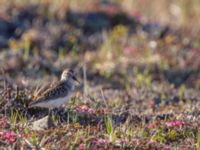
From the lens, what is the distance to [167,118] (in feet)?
28.4

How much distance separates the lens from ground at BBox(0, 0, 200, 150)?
7469mm

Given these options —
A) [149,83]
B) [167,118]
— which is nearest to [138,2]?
[149,83]

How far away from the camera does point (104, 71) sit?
1297 centimetres

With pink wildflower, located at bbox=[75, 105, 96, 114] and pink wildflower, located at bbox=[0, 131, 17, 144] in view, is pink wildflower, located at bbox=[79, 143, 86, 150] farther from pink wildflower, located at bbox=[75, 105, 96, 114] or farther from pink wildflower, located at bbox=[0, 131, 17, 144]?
pink wildflower, located at bbox=[75, 105, 96, 114]

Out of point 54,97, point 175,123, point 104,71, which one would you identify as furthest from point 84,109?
point 104,71

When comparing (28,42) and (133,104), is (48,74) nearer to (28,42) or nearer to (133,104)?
(28,42)

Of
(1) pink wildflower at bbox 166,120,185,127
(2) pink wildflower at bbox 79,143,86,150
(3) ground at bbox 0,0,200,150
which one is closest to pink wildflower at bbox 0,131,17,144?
(3) ground at bbox 0,0,200,150

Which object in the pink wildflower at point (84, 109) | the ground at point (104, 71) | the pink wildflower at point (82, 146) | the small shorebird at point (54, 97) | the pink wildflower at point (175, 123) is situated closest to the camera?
the pink wildflower at point (82, 146)

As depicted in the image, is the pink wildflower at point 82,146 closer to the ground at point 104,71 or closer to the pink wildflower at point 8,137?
the ground at point 104,71

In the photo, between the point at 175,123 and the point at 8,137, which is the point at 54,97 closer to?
the point at 8,137

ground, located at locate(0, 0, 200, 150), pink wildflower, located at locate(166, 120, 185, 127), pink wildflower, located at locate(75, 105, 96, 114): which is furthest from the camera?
pink wildflower, located at locate(75, 105, 96, 114)

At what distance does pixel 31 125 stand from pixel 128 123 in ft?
3.83

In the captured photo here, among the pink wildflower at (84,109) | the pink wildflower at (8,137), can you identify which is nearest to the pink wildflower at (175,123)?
the pink wildflower at (84,109)

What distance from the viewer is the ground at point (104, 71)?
7.47 meters
